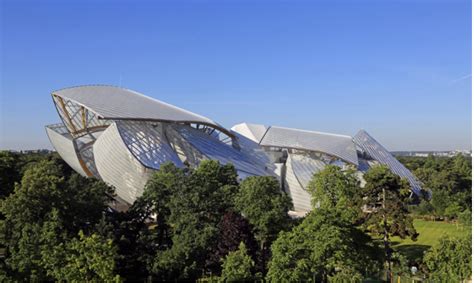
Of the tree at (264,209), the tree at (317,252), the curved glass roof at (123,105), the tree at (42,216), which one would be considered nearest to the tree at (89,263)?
the tree at (42,216)

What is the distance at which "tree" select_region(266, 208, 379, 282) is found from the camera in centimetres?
1634

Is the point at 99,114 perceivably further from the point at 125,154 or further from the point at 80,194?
the point at 80,194

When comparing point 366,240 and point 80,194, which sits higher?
point 80,194

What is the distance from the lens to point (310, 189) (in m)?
30.7

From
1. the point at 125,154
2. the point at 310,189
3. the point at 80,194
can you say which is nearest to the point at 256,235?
the point at 80,194

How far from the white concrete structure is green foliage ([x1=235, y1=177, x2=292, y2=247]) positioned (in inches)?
575

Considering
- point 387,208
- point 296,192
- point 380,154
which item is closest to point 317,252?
point 387,208

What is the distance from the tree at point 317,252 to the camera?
16.3 meters

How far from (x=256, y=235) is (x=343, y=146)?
22807 millimetres

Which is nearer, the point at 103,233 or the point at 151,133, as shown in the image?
the point at 103,233

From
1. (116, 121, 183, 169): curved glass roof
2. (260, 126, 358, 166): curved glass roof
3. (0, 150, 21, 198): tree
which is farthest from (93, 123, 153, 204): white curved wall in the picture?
(260, 126, 358, 166): curved glass roof

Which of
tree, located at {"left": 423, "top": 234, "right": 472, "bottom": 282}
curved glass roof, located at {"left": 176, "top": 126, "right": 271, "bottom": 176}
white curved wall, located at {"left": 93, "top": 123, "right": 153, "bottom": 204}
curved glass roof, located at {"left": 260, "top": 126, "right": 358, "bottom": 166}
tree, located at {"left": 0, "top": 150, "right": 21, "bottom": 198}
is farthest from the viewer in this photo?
curved glass roof, located at {"left": 260, "top": 126, "right": 358, "bottom": 166}

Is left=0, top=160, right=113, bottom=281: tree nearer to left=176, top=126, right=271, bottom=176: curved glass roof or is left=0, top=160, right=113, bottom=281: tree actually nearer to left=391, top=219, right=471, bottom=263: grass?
left=391, top=219, right=471, bottom=263: grass

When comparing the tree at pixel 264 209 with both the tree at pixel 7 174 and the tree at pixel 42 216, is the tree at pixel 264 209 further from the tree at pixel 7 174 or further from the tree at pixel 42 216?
the tree at pixel 7 174
